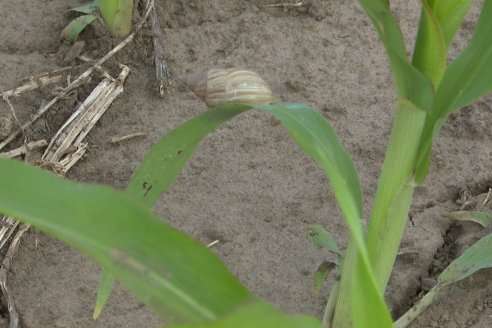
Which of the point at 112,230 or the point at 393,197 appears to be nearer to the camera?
the point at 112,230

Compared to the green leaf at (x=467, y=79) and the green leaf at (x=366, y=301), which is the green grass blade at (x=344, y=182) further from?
the green leaf at (x=467, y=79)

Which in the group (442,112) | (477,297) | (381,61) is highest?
(442,112)

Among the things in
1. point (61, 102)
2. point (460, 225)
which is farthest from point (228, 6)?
point (460, 225)

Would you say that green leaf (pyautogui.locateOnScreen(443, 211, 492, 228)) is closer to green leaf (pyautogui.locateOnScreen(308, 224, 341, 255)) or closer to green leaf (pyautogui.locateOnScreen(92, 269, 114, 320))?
green leaf (pyautogui.locateOnScreen(308, 224, 341, 255))

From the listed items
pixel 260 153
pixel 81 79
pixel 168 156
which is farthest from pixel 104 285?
pixel 81 79

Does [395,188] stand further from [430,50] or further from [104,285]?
[104,285]

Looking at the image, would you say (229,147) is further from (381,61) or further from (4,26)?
(4,26)

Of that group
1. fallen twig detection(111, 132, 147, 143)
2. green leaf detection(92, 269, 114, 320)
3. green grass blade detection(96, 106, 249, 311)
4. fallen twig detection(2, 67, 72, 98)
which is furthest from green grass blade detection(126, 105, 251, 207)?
fallen twig detection(2, 67, 72, 98)
